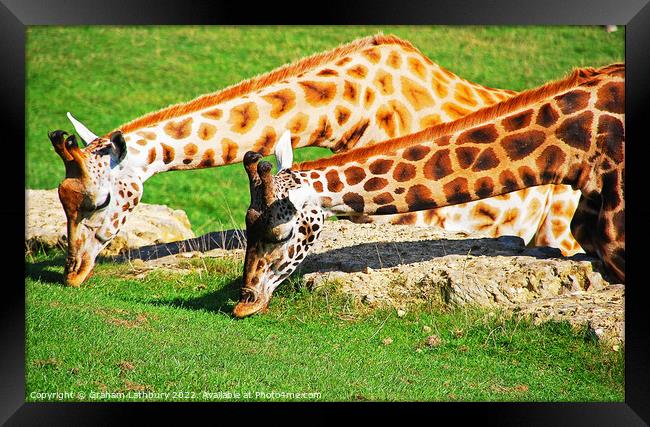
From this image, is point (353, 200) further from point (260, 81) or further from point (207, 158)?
point (260, 81)

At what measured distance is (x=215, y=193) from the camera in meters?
12.3

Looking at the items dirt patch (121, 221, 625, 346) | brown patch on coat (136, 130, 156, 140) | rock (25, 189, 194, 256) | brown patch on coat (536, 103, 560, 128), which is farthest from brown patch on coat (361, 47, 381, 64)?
rock (25, 189, 194, 256)

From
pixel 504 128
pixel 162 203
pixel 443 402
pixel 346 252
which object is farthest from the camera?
pixel 162 203

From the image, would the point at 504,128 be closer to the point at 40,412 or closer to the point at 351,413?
the point at 351,413

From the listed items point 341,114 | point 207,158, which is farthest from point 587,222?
point 207,158

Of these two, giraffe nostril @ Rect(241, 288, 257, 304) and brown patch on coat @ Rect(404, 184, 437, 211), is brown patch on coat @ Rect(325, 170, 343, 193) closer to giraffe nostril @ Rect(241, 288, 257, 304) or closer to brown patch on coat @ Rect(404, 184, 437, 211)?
brown patch on coat @ Rect(404, 184, 437, 211)

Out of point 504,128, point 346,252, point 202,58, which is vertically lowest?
point 346,252

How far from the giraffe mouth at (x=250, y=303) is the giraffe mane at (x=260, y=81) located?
1991 millimetres

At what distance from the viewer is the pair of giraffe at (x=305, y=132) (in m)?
9.31

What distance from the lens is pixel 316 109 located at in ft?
33.2

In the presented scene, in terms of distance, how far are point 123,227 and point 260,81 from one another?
A: 201 cm
